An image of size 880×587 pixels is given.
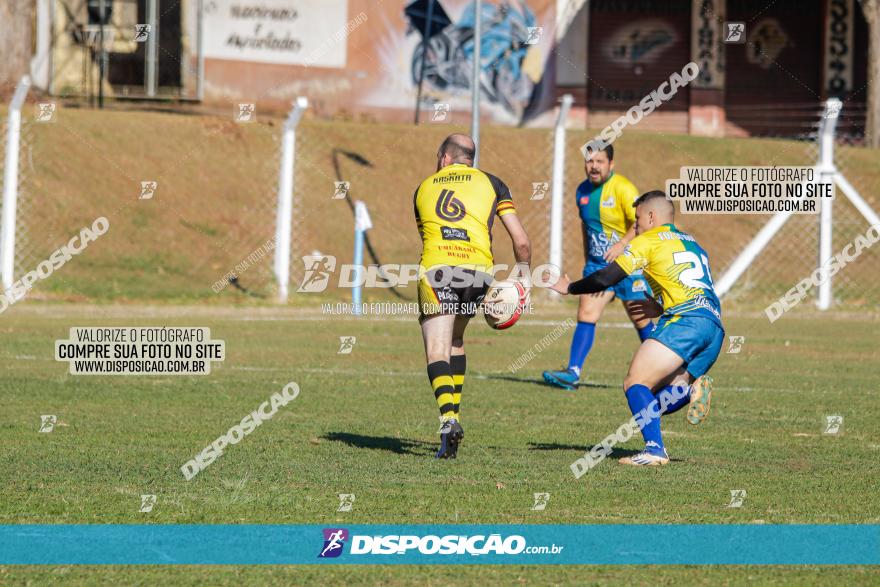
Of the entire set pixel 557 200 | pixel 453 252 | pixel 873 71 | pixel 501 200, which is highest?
pixel 873 71

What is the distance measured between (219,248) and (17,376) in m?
11.8

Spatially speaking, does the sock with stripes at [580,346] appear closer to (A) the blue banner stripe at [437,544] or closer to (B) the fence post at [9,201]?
(A) the blue banner stripe at [437,544]

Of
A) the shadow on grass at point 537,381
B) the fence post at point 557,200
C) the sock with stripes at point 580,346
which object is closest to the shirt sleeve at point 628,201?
the sock with stripes at point 580,346

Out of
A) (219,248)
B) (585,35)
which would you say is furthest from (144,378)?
(585,35)

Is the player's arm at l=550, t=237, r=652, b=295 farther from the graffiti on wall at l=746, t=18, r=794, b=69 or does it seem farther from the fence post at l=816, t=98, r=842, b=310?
the graffiti on wall at l=746, t=18, r=794, b=69

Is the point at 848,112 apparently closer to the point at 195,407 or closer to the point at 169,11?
the point at 169,11

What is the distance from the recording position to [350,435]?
9703mm

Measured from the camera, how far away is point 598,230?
13.2 meters

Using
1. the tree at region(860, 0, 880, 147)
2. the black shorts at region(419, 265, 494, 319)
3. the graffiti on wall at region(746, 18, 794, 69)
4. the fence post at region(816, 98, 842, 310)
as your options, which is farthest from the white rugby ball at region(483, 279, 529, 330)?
the graffiti on wall at region(746, 18, 794, 69)

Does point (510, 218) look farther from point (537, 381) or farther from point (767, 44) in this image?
point (767, 44)

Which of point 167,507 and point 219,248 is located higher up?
point 219,248

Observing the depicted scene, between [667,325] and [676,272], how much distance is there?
1.11 feet

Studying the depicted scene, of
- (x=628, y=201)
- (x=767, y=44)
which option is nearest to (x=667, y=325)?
(x=628, y=201)

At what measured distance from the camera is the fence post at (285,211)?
21188 mm
